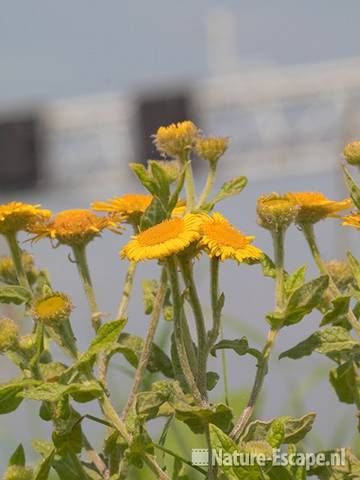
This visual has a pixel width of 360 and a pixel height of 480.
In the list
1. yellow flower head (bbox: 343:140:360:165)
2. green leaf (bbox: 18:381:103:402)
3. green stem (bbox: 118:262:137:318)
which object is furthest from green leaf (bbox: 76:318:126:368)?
yellow flower head (bbox: 343:140:360:165)

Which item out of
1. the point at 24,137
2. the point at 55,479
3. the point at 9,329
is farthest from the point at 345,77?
the point at 9,329

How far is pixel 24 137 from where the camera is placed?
6.43 meters

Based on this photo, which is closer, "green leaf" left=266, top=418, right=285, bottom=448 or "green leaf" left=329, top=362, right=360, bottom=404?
"green leaf" left=266, top=418, right=285, bottom=448

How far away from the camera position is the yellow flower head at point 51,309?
29.8 inches

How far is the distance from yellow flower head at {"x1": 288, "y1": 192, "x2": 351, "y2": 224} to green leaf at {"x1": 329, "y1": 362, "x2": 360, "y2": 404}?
0.11 meters

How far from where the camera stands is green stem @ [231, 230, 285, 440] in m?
0.76

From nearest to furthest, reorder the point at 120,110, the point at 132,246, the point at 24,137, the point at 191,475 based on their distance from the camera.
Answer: the point at 132,246 → the point at 191,475 → the point at 24,137 → the point at 120,110

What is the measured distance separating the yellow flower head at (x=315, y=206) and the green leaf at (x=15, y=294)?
20 cm

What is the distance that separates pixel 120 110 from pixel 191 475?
695 cm

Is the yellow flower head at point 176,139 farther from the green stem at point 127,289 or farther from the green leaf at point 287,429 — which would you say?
the green leaf at point 287,429

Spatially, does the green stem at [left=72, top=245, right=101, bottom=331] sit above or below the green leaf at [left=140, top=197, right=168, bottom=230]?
below

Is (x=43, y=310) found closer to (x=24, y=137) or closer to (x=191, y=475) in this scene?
(x=191, y=475)

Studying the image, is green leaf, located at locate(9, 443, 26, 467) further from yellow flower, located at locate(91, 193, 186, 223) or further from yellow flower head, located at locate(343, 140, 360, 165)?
yellow flower head, located at locate(343, 140, 360, 165)

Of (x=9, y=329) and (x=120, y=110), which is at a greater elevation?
(x=9, y=329)
